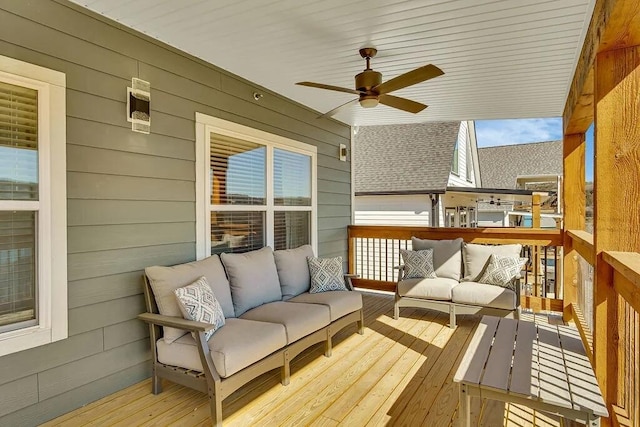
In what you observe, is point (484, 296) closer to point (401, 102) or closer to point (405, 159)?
point (401, 102)

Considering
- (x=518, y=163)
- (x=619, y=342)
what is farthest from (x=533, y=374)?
(x=518, y=163)

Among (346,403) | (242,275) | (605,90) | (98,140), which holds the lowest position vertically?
(346,403)

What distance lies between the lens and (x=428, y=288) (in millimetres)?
4688

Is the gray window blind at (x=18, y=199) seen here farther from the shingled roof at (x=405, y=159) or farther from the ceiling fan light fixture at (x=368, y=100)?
the shingled roof at (x=405, y=159)

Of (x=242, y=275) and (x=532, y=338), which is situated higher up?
(x=242, y=275)

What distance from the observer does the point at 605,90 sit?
223 centimetres

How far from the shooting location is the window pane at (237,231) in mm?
3967

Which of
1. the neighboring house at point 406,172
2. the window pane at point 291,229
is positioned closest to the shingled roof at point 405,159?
the neighboring house at point 406,172

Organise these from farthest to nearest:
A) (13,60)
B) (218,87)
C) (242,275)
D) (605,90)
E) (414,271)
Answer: (414,271)
(218,87)
(242,275)
(13,60)
(605,90)

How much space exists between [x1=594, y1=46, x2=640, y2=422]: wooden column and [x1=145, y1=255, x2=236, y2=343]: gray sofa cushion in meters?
2.72

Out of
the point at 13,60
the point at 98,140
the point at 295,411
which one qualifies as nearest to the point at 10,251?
the point at 98,140

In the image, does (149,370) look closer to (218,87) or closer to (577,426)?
(218,87)

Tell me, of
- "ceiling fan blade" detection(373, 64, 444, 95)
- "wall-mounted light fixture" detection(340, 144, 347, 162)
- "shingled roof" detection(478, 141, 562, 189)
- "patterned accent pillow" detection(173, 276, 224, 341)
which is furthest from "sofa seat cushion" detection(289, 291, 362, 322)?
"shingled roof" detection(478, 141, 562, 189)

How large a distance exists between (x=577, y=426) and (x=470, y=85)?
348 centimetres
